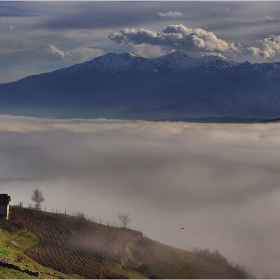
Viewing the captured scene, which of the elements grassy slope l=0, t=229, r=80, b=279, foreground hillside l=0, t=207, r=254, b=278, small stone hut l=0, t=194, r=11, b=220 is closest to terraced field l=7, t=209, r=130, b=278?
foreground hillside l=0, t=207, r=254, b=278

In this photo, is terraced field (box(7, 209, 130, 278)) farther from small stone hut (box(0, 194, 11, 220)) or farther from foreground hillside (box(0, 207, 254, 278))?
small stone hut (box(0, 194, 11, 220))

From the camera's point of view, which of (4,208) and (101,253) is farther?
(4,208)

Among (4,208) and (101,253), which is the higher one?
(4,208)

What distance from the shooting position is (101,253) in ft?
250

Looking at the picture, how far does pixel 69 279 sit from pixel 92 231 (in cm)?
2711

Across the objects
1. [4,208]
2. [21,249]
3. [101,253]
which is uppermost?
[4,208]

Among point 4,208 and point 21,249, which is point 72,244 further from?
point 4,208

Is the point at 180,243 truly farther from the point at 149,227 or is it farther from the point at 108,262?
the point at 108,262

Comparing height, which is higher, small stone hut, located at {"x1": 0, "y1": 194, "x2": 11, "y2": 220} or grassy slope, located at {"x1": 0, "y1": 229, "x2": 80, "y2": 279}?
small stone hut, located at {"x1": 0, "y1": 194, "x2": 11, "y2": 220}

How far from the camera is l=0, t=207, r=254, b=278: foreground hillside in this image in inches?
2761

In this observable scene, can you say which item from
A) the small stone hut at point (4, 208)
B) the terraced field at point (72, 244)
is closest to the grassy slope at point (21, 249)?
the terraced field at point (72, 244)

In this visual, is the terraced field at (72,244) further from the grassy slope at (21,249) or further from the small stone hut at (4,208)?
the small stone hut at (4,208)

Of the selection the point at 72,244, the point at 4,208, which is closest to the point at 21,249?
the point at 72,244

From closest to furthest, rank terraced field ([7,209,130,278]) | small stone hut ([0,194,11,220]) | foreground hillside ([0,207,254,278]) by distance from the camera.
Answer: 1. terraced field ([7,209,130,278])
2. foreground hillside ([0,207,254,278])
3. small stone hut ([0,194,11,220])
